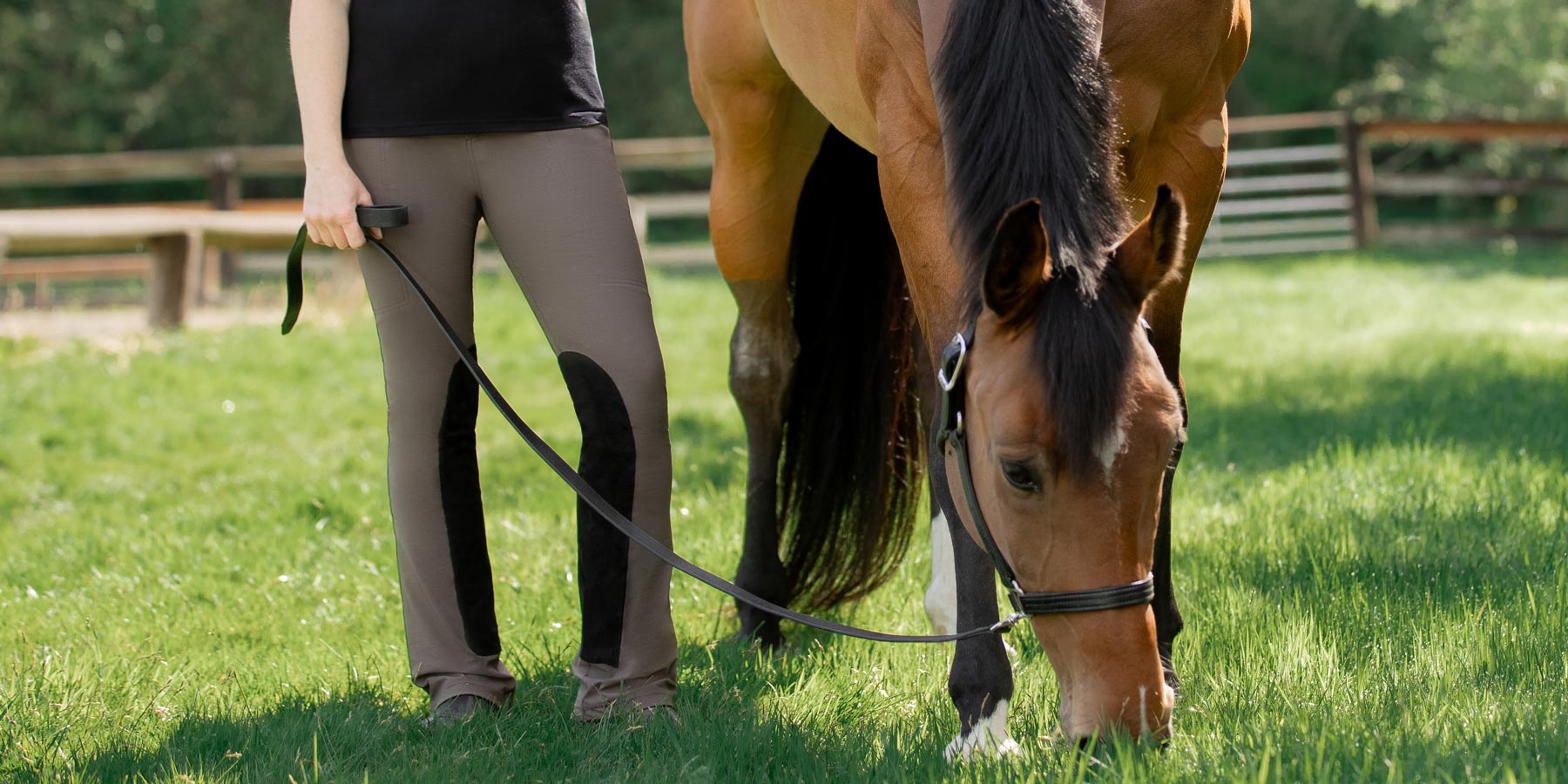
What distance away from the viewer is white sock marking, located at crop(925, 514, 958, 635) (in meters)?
2.99

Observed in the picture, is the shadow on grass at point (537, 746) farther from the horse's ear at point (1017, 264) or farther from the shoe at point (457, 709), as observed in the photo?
the horse's ear at point (1017, 264)

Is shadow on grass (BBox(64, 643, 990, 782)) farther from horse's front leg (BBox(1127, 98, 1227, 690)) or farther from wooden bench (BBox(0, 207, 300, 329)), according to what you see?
wooden bench (BBox(0, 207, 300, 329))

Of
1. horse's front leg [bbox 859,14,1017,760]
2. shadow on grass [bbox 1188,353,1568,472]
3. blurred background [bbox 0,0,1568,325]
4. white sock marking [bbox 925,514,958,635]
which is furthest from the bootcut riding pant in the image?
blurred background [bbox 0,0,1568,325]

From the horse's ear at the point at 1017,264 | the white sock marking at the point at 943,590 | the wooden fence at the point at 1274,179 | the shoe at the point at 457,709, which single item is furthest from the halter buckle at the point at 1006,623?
the wooden fence at the point at 1274,179

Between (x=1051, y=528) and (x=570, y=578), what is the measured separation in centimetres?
209

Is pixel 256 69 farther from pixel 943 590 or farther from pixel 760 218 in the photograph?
pixel 943 590

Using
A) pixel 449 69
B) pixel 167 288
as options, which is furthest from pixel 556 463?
pixel 167 288

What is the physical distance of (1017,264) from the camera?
1874 millimetres

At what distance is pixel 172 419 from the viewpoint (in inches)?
274

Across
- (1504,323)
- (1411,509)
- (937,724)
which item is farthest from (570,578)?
(1504,323)

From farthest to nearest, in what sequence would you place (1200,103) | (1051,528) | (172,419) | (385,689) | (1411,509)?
(172,419)
(1411,509)
(385,689)
(1200,103)
(1051,528)

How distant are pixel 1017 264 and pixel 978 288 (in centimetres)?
13

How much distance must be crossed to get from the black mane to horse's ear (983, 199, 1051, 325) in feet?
0.09

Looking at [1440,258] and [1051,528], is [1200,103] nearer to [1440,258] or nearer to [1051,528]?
[1051,528]
